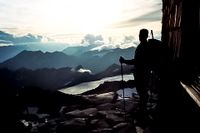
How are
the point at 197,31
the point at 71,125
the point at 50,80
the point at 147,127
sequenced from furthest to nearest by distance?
1. the point at 50,80
2. the point at 71,125
3. the point at 147,127
4. the point at 197,31

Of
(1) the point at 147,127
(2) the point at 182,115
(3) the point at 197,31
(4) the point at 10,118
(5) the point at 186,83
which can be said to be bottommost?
(4) the point at 10,118

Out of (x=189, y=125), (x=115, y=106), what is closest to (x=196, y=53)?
(x=189, y=125)

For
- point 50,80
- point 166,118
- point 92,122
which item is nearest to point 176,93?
point 166,118

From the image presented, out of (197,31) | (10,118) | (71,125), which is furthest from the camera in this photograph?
(10,118)

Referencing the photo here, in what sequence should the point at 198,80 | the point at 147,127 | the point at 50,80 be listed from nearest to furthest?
the point at 198,80, the point at 147,127, the point at 50,80

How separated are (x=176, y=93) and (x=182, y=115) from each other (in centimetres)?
103

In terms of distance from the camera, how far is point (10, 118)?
1201cm

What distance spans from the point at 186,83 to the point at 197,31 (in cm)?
111

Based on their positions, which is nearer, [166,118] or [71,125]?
[166,118]

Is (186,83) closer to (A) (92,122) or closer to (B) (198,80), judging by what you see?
(B) (198,80)

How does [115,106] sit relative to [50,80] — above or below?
above

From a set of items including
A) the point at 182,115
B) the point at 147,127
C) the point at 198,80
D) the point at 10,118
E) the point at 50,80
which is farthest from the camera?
the point at 50,80

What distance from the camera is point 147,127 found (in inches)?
309

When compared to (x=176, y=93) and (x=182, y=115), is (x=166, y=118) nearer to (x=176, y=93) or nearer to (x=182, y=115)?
(x=176, y=93)
